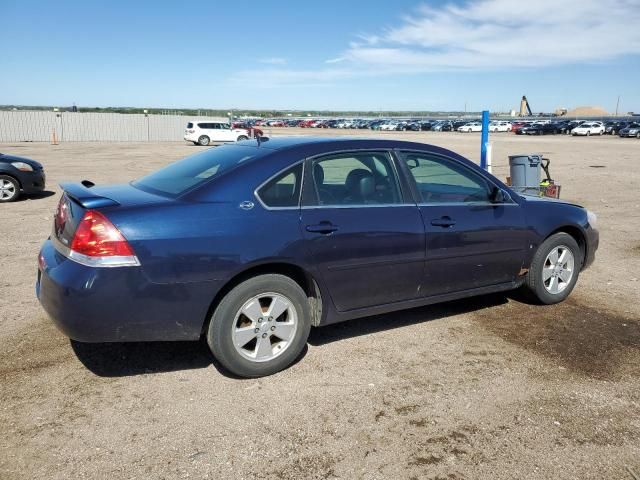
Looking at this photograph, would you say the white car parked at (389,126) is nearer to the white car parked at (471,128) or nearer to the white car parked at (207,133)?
the white car parked at (471,128)

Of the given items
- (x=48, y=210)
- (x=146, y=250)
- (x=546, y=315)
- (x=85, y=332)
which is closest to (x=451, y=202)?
(x=546, y=315)

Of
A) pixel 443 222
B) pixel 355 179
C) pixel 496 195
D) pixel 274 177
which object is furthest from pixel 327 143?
pixel 496 195

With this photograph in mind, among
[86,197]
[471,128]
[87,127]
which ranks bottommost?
[86,197]

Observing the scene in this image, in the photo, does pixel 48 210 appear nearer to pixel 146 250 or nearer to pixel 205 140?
pixel 146 250

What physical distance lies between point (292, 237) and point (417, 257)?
1.09 m

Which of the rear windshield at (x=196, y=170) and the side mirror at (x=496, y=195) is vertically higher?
the rear windshield at (x=196, y=170)

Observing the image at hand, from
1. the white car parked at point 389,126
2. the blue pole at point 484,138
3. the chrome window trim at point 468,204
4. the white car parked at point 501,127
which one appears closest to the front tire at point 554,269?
the chrome window trim at point 468,204

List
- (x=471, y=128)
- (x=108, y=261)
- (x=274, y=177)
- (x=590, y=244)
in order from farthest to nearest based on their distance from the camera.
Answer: (x=471, y=128)
(x=590, y=244)
(x=274, y=177)
(x=108, y=261)

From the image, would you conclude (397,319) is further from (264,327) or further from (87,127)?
(87,127)

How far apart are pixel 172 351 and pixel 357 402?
1541mm

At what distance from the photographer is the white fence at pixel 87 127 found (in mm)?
38500

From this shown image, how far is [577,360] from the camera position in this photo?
4.11 meters

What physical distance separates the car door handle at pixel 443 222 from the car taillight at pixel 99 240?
2274 millimetres

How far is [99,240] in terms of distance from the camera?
3.26 meters
